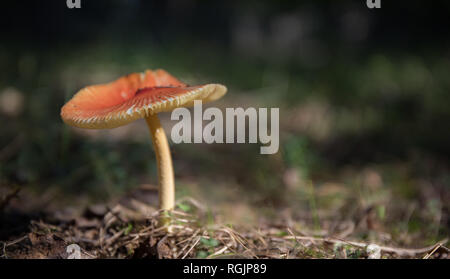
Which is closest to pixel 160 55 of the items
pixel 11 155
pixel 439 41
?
pixel 11 155

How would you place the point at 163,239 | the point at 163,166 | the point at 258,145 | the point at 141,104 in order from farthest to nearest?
the point at 258,145 < the point at 163,166 < the point at 163,239 < the point at 141,104

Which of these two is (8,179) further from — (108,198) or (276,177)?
(276,177)

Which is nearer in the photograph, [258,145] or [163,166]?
[163,166]

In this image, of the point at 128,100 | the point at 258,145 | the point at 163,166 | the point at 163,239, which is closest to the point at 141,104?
the point at 128,100

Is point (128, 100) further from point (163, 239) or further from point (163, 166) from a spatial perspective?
point (163, 239)

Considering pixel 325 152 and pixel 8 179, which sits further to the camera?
pixel 325 152

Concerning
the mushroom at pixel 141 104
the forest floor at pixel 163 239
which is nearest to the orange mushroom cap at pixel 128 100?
the mushroom at pixel 141 104

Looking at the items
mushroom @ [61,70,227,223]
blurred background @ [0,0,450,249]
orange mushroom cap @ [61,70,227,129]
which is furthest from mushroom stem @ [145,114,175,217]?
blurred background @ [0,0,450,249]

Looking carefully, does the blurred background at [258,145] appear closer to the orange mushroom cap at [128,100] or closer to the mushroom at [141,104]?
the mushroom at [141,104]
